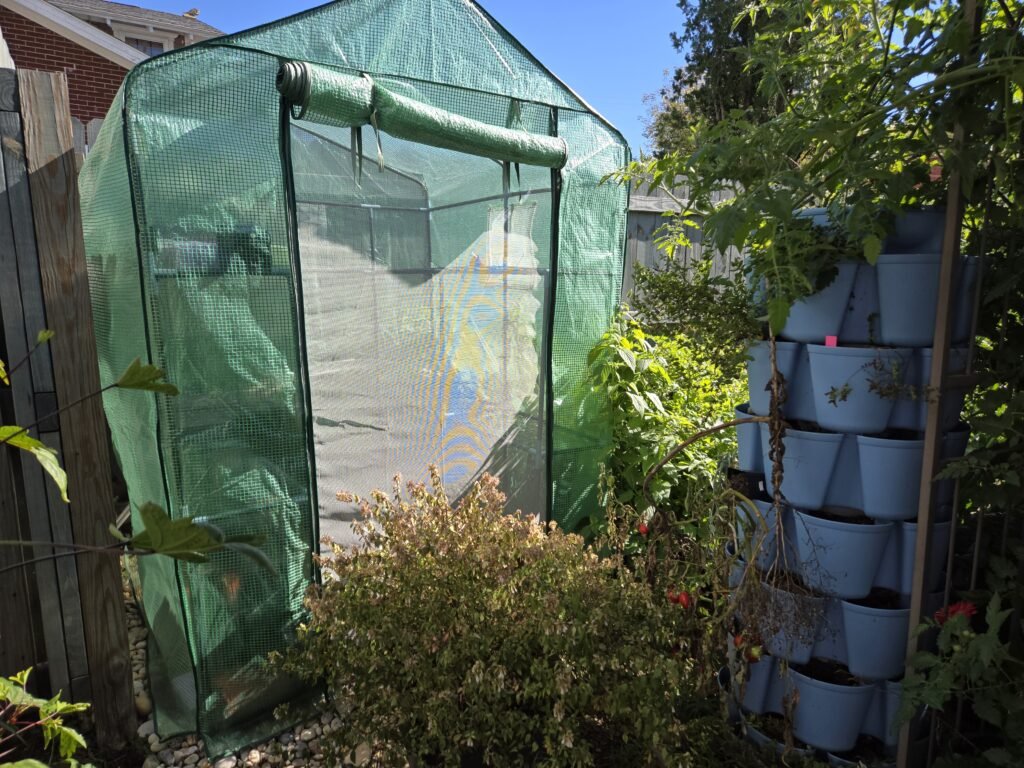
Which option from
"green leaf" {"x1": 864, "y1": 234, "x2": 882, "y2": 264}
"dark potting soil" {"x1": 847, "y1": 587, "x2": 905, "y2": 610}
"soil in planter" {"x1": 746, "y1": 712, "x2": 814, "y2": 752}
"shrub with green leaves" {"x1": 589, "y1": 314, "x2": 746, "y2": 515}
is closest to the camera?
"green leaf" {"x1": 864, "y1": 234, "x2": 882, "y2": 264}

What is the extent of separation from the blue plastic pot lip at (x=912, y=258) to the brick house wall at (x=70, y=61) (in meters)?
11.5

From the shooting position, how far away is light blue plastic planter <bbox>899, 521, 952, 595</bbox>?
189 centimetres

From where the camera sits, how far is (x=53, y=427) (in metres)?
2.18

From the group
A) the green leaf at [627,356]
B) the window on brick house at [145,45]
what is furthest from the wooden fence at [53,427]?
the window on brick house at [145,45]

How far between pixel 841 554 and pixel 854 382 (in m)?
0.48

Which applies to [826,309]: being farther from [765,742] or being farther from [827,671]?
[765,742]

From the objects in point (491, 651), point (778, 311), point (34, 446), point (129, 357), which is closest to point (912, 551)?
point (778, 311)

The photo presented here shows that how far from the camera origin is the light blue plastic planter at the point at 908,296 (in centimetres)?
176

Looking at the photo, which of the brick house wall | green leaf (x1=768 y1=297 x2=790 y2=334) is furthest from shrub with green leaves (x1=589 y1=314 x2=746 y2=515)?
the brick house wall

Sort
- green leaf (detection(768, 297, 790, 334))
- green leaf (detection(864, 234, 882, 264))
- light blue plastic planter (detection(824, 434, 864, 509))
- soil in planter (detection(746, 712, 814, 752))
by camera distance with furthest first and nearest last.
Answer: soil in planter (detection(746, 712, 814, 752))
light blue plastic planter (detection(824, 434, 864, 509))
green leaf (detection(768, 297, 790, 334))
green leaf (detection(864, 234, 882, 264))

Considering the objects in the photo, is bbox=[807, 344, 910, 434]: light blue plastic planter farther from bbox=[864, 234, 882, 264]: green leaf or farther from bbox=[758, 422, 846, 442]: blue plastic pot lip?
bbox=[864, 234, 882, 264]: green leaf

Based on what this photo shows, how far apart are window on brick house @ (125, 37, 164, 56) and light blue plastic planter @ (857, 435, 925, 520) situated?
1459 cm

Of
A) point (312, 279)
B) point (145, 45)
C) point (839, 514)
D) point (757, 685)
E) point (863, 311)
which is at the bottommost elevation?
point (757, 685)

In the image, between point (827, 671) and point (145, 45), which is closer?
point (827, 671)
